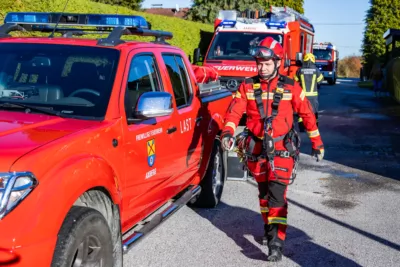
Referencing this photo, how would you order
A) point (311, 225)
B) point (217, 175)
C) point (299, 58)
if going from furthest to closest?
point (299, 58) → point (217, 175) → point (311, 225)

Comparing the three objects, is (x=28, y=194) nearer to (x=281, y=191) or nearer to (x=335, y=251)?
(x=281, y=191)

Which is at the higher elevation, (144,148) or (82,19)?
(82,19)

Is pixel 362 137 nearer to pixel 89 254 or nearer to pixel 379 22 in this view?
pixel 89 254

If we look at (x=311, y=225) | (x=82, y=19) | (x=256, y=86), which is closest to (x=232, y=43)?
(x=311, y=225)

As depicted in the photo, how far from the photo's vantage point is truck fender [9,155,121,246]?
2.80 meters

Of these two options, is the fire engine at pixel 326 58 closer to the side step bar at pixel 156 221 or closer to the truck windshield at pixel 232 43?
the truck windshield at pixel 232 43

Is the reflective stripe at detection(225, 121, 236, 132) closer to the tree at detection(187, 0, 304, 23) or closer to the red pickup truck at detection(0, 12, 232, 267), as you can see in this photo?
the red pickup truck at detection(0, 12, 232, 267)

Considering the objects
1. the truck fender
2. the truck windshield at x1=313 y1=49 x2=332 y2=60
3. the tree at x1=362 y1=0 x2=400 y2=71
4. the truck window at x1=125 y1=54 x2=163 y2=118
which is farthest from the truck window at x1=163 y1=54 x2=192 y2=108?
the tree at x1=362 y1=0 x2=400 y2=71

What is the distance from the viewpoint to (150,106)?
4020 mm

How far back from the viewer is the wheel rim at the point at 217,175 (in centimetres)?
661

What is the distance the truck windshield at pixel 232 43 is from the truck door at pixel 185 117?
27.9 feet

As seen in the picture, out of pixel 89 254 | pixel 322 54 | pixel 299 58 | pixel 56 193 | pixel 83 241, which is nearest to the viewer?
pixel 56 193

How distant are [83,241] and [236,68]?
425 inches

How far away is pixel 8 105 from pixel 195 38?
21208 millimetres
